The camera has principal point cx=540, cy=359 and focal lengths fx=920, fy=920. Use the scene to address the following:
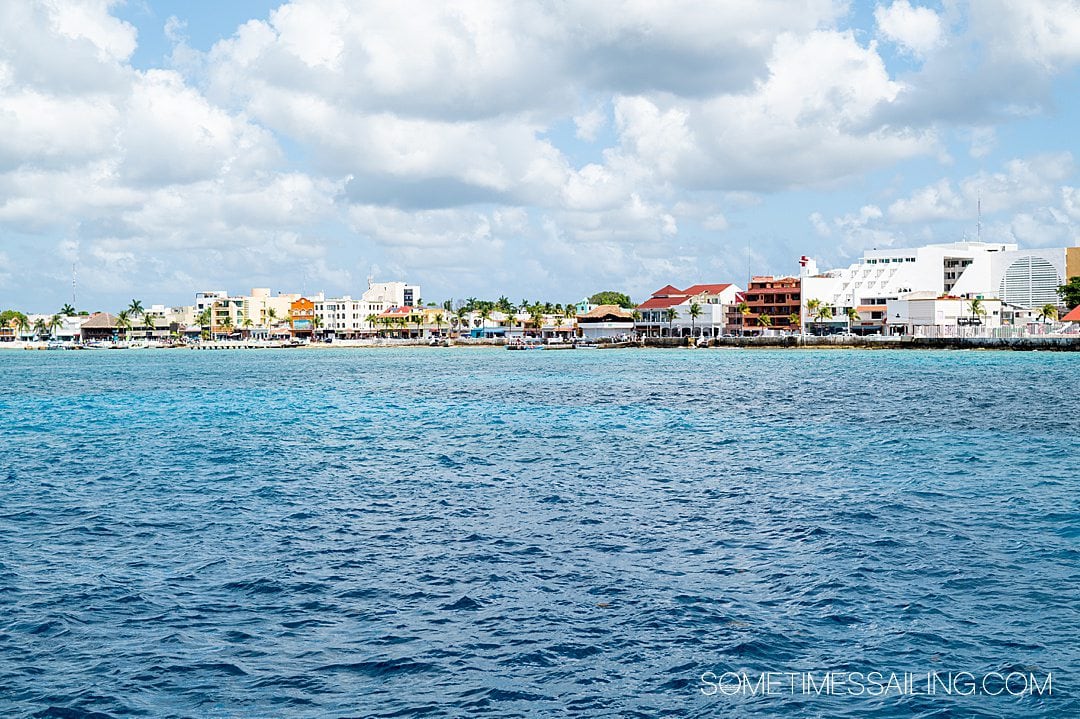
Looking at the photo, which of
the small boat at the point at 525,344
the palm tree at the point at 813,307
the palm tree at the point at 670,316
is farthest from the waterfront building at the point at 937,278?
the small boat at the point at 525,344

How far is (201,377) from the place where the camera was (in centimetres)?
9156

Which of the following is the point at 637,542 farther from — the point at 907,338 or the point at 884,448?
the point at 907,338

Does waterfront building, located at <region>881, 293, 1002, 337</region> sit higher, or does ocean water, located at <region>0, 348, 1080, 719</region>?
waterfront building, located at <region>881, 293, 1002, 337</region>

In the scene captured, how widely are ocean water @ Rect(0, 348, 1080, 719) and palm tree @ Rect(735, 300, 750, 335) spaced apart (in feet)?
465

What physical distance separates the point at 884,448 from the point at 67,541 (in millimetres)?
25189

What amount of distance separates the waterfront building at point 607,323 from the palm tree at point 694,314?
1540 cm

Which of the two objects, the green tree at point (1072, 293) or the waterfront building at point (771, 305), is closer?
the green tree at point (1072, 293)

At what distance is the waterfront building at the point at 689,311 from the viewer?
177m

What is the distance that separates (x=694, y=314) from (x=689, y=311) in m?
1.79

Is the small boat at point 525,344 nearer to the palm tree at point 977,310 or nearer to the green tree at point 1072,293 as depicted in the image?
the palm tree at point 977,310

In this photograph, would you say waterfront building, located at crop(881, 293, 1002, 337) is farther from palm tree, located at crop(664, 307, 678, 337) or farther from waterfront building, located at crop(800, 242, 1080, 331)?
palm tree, located at crop(664, 307, 678, 337)

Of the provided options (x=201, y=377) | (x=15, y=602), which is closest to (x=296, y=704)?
(x=15, y=602)

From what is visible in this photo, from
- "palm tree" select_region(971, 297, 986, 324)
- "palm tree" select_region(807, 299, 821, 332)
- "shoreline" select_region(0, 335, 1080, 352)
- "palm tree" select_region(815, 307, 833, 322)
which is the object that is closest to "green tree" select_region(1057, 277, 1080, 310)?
"palm tree" select_region(971, 297, 986, 324)

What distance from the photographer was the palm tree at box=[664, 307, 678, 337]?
180 metres
